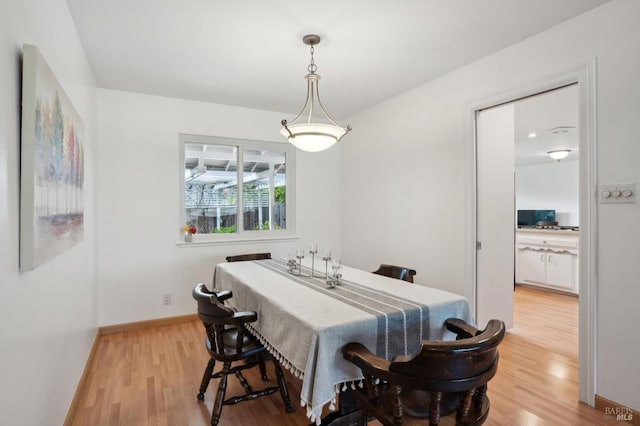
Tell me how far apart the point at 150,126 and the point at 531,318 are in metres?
4.95

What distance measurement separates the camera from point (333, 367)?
58.4 inches

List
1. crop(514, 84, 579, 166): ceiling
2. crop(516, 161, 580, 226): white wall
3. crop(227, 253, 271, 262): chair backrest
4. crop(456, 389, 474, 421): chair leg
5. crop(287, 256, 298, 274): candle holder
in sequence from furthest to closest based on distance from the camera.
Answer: crop(516, 161, 580, 226): white wall, crop(514, 84, 579, 166): ceiling, crop(227, 253, 271, 262): chair backrest, crop(287, 256, 298, 274): candle holder, crop(456, 389, 474, 421): chair leg

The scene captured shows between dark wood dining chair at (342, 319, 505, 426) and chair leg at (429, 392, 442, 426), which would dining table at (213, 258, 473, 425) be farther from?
chair leg at (429, 392, 442, 426)

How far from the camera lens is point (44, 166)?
4.66 ft

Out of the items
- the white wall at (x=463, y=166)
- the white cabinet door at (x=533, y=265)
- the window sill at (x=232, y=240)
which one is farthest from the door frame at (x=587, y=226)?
the white cabinet door at (x=533, y=265)

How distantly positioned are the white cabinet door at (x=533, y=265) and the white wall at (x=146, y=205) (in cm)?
461

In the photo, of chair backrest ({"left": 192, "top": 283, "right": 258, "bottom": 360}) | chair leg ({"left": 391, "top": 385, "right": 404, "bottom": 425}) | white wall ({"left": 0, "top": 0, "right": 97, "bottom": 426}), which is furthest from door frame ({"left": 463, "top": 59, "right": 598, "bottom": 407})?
white wall ({"left": 0, "top": 0, "right": 97, "bottom": 426})

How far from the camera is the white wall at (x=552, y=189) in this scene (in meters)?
7.54

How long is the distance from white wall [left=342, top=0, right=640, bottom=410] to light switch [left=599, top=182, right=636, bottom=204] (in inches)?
1.4

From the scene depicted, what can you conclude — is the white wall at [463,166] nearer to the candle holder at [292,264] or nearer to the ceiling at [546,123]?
the ceiling at [546,123]

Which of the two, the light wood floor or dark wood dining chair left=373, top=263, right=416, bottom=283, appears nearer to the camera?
the light wood floor

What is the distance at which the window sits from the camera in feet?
13.5

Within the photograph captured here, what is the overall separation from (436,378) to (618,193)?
6.04 ft

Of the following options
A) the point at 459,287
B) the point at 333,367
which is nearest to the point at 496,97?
the point at 459,287
